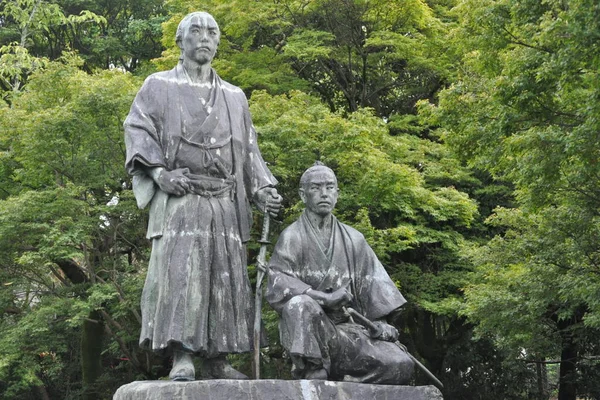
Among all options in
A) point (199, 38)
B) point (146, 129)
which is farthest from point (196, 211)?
point (199, 38)

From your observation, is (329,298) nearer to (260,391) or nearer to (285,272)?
(285,272)

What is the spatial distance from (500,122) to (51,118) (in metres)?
9.00

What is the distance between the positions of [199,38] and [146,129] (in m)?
0.84

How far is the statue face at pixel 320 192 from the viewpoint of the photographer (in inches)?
313

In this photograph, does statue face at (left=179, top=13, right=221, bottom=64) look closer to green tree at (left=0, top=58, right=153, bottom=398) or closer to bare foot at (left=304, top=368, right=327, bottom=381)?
bare foot at (left=304, top=368, right=327, bottom=381)

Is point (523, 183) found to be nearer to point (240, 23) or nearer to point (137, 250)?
point (137, 250)

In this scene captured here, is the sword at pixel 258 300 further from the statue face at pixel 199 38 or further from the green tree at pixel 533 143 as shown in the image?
the green tree at pixel 533 143

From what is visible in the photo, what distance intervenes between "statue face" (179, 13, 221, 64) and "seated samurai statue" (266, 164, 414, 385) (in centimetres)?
126

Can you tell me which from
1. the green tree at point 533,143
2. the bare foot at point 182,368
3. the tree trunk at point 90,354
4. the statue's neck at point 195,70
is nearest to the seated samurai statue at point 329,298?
the bare foot at point 182,368

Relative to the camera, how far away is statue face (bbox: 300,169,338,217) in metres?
7.95

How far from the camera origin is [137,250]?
20.7 m

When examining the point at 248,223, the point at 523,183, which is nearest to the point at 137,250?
the point at 523,183

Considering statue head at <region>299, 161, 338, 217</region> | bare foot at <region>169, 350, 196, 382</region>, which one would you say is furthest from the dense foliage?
bare foot at <region>169, 350, 196, 382</region>

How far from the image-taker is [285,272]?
303 inches
